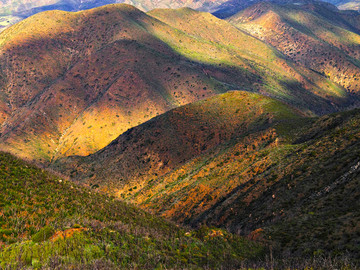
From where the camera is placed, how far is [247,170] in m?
48.9

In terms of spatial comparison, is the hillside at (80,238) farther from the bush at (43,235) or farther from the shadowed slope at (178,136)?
the shadowed slope at (178,136)

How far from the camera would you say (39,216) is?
20.9 meters

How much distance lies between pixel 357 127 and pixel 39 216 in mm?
38033

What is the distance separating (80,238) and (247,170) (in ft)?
121

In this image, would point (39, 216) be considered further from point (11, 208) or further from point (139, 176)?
point (139, 176)

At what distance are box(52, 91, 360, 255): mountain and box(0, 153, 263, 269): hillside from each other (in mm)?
5938

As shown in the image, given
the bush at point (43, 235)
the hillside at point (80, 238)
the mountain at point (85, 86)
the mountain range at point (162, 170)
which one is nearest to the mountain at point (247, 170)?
the mountain range at point (162, 170)

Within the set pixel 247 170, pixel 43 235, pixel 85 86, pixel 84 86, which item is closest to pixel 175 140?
pixel 247 170

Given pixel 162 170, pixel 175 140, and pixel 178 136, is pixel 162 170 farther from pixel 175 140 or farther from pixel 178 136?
pixel 178 136

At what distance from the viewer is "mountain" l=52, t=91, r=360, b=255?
24.9m

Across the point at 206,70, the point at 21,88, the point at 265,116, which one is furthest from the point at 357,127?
the point at 21,88

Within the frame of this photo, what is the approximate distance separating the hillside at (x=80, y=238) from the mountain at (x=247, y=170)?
594 centimetres

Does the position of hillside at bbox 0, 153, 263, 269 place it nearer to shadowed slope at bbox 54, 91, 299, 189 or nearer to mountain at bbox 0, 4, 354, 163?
shadowed slope at bbox 54, 91, 299, 189

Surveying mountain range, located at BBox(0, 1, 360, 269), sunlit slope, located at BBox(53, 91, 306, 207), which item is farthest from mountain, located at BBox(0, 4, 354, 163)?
sunlit slope, located at BBox(53, 91, 306, 207)
